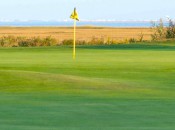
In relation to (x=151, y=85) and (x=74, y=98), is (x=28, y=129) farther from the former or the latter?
(x=151, y=85)

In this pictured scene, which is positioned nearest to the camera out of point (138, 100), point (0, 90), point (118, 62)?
point (138, 100)

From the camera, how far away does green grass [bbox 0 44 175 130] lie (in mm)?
12180

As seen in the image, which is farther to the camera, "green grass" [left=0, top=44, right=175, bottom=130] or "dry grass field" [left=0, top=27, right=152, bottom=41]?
"dry grass field" [left=0, top=27, right=152, bottom=41]

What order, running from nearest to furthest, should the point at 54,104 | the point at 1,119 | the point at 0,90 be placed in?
the point at 1,119
the point at 54,104
the point at 0,90

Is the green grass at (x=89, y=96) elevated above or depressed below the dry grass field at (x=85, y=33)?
above

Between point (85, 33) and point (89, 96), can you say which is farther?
point (85, 33)

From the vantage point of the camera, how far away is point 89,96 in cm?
1720

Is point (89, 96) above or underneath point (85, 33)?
above

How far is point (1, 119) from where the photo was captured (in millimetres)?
12500

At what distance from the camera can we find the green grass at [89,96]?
12180 mm

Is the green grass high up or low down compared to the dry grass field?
up

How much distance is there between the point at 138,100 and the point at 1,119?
463cm

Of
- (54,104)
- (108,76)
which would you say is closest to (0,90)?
(54,104)

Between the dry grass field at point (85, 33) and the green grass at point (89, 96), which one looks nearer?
the green grass at point (89, 96)
